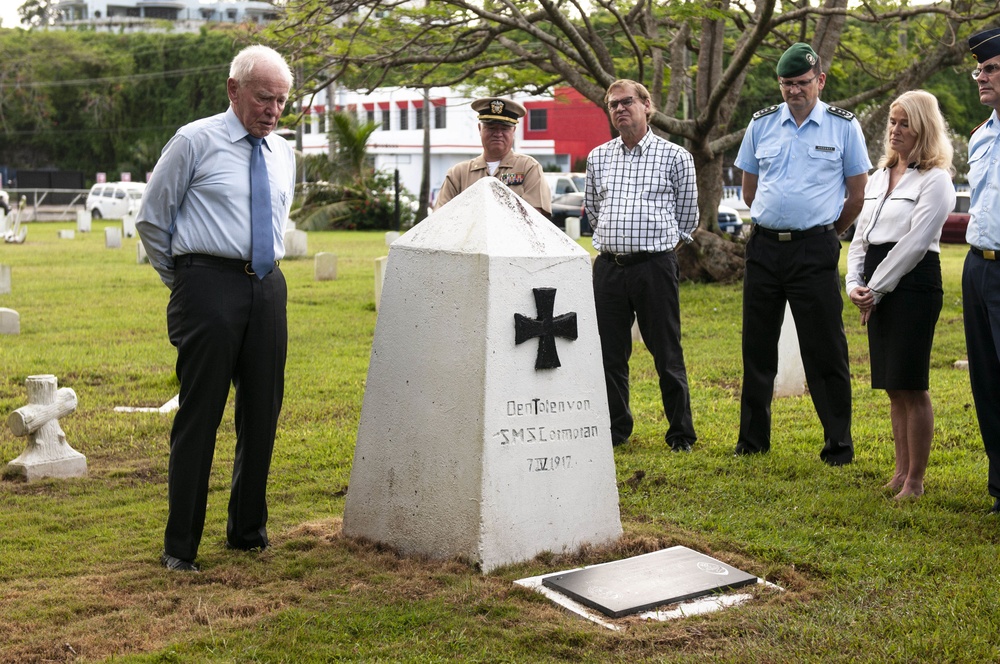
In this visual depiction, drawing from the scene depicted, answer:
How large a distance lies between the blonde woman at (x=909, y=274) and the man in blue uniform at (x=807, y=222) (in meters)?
0.41

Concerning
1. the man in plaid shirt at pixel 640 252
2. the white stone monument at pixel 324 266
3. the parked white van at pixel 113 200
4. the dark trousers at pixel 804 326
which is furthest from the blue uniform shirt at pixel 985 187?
the parked white van at pixel 113 200

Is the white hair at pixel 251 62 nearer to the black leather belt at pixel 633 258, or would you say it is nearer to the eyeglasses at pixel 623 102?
the eyeglasses at pixel 623 102

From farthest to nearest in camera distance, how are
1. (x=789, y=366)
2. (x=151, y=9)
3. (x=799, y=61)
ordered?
(x=151, y=9), (x=789, y=366), (x=799, y=61)

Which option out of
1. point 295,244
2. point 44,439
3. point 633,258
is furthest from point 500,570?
point 295,244

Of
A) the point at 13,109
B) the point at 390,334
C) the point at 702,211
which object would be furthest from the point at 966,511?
the point at 13,109

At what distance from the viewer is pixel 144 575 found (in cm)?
465

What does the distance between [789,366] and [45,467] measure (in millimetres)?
5352

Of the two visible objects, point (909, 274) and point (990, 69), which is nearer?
point (990, 69)

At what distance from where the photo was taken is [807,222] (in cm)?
629

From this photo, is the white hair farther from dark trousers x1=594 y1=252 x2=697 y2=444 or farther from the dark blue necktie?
dark trousers x1=594 y1=252 x2=697 y2=444

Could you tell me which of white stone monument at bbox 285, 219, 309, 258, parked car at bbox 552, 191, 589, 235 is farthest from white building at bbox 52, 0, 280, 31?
white stone monument at bbox 285, 219, 309, 258

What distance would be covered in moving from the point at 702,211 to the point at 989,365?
11294 millimetres

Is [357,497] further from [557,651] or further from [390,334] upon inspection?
[557,651]

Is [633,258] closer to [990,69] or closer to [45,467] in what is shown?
[990,69]
